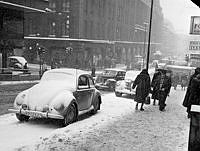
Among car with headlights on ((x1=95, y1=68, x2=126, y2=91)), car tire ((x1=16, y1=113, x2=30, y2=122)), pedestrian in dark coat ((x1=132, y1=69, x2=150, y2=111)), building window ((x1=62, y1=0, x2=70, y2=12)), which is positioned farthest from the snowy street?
building window ((x1=62, y1=0, x2=70, y2=12))

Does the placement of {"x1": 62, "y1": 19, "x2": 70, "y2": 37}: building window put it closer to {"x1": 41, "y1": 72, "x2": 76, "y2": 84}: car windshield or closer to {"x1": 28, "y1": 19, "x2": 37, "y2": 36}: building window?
{"x1": 28, "y1": 19, "x2": 37, "y2": 36}: building window

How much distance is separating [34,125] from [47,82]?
1772 millimetres

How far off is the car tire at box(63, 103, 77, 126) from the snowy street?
0.28 metres

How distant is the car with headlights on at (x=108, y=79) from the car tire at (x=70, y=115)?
41.8 feet

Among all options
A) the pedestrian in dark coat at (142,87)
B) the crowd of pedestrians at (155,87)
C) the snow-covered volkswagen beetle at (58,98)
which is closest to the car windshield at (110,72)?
the crowd of pedestrians at (155,87)

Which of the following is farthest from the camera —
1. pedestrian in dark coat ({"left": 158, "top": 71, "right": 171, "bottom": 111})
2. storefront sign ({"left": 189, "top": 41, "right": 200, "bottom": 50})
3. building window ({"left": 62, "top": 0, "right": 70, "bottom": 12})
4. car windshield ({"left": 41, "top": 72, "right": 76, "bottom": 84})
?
building window ({"left": 62, "top": 0, "right": 70, "bottom": 12})

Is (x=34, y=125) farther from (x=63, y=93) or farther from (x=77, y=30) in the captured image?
(x=77, y=30)

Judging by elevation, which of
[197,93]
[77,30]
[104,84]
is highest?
[77,30]

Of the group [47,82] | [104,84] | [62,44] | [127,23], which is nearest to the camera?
[47,82]

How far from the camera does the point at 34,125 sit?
29.9ft

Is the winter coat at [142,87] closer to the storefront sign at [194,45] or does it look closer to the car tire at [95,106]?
the car tire at [95,106]

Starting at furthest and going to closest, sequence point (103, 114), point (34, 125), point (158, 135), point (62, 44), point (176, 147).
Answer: point (62, 44) < point (103, 114) < point (34, 125) < point (158, 135) < point (176, 147)

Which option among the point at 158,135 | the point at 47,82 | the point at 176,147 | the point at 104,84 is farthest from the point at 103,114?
the point at 104,84

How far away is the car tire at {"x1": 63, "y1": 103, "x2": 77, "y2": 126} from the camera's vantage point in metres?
9.02
